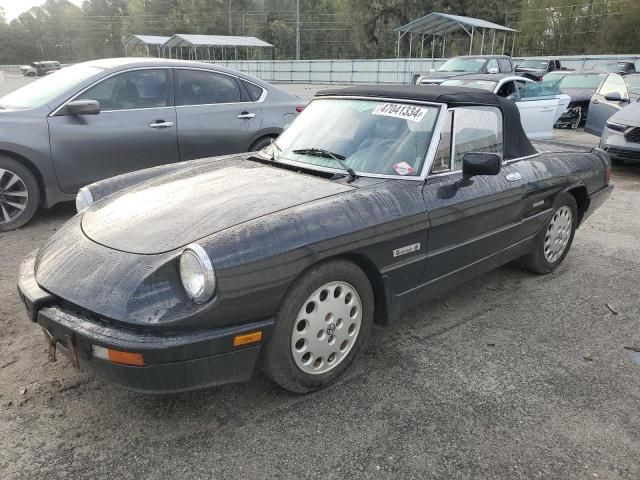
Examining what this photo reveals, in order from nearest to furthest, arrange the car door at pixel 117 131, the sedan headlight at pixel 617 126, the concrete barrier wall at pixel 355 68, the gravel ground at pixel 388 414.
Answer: the gravel ground at pixel 388 414, the car door at pixel 117 131, the sedan headlight at pixel 617 126, the concrete barrier wall at pixel 355 68

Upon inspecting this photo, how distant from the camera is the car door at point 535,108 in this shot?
9.95m

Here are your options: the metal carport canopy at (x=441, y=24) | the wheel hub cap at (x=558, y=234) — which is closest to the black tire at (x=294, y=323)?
the wheel hub cap at (x=558, y=234)

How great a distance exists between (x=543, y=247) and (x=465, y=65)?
460 inches

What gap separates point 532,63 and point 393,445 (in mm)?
24045

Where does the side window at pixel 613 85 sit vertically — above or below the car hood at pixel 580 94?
above

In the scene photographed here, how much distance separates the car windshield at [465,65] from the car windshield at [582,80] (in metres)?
2.65

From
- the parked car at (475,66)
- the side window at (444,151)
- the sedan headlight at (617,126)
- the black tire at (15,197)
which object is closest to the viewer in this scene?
the side window at (444,151)

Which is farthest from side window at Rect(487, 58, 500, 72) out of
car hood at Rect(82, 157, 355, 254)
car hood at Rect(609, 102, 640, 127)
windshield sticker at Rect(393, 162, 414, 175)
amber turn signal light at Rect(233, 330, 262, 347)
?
amber turn signal light at Rect(233, 330, 262, 347)

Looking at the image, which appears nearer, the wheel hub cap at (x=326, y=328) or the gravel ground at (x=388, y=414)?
the gravel ground at (x=388, y=414)

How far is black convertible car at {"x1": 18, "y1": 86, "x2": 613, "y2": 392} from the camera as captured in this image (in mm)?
2266

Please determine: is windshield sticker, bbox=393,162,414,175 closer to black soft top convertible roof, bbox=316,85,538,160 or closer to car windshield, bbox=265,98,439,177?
car windshield, bbox=265,98,439,177

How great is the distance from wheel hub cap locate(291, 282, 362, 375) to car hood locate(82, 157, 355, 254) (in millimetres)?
505

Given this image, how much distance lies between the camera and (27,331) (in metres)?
3.30

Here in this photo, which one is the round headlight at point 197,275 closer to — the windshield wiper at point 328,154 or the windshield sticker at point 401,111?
the windshield wiper at point 328,154
